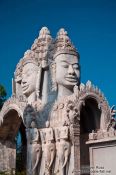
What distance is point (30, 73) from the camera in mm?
15398

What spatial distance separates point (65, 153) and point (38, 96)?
10.7 ft

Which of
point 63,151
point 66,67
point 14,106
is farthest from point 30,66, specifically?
point 63,151

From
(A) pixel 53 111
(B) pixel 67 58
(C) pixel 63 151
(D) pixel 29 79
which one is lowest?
(C) pixel 63 151

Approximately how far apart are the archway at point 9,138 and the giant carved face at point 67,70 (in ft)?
9.73

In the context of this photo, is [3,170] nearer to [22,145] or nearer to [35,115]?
[22,145]

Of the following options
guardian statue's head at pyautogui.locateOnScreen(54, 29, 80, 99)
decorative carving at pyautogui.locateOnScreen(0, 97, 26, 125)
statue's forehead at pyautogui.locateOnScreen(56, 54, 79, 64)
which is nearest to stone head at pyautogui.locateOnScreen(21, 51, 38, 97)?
decorative carving at pyautogui.locateOnScreen(0, 97, 26, 125)

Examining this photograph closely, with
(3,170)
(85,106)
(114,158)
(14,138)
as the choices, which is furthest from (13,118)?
(114,158)

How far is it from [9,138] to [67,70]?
16.0 feet

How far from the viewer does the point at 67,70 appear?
14.6m

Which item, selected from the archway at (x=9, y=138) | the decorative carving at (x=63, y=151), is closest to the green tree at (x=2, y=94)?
the archway at (x=9, y=138)

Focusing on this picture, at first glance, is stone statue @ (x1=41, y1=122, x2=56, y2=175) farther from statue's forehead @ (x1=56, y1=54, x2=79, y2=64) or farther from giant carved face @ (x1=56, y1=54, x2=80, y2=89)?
statue's forehead @ (x1=56, y1=54, x2=79, y2=64)

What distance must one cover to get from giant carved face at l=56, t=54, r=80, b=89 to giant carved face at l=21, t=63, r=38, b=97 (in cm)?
117

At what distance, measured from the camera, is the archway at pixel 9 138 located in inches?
643

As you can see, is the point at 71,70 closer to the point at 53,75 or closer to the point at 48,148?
the point at 53,75
